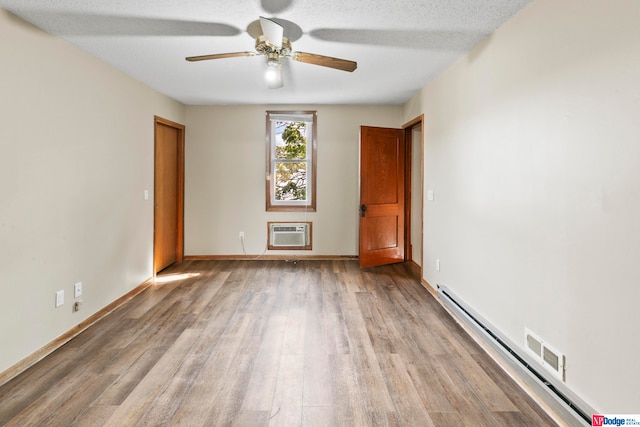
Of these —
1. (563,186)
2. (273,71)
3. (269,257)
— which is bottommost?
(269,257)

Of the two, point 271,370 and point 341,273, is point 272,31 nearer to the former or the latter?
point 271,370

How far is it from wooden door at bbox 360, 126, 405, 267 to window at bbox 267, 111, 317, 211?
0.89 m

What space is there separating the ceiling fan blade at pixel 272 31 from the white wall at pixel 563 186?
5.07 ft

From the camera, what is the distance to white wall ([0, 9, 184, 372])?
227 cm

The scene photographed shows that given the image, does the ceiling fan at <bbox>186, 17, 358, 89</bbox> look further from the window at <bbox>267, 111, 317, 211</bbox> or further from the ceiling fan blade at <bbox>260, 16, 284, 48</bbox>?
A: the window at <bbox>267, 111, 317, 211</bbox>

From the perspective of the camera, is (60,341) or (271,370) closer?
(271,370)

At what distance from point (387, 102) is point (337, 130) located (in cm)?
83

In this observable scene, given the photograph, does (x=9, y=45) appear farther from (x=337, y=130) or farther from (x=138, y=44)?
(x=337, y=130)

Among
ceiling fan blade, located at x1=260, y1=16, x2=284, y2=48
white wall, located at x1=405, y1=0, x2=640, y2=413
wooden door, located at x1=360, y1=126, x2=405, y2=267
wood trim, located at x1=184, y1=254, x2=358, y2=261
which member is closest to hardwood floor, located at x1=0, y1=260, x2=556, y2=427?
white wall, located at x1=405, y1=0, x2=640, y2=413

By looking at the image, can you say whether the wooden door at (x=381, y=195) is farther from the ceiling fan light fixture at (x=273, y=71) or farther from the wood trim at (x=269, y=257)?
the ceiling fan light fixture at (x=273, y=71)

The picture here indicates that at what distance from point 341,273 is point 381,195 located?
1.24 m

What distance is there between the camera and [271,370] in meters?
2.28

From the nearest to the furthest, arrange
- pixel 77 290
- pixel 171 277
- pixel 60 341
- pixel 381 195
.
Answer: pixel 60 341 < pixel 77 290 < pixel 171 277 < pixel 381 195

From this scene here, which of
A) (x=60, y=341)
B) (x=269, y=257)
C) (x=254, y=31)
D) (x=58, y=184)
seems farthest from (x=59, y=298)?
(x=269, y=257)
